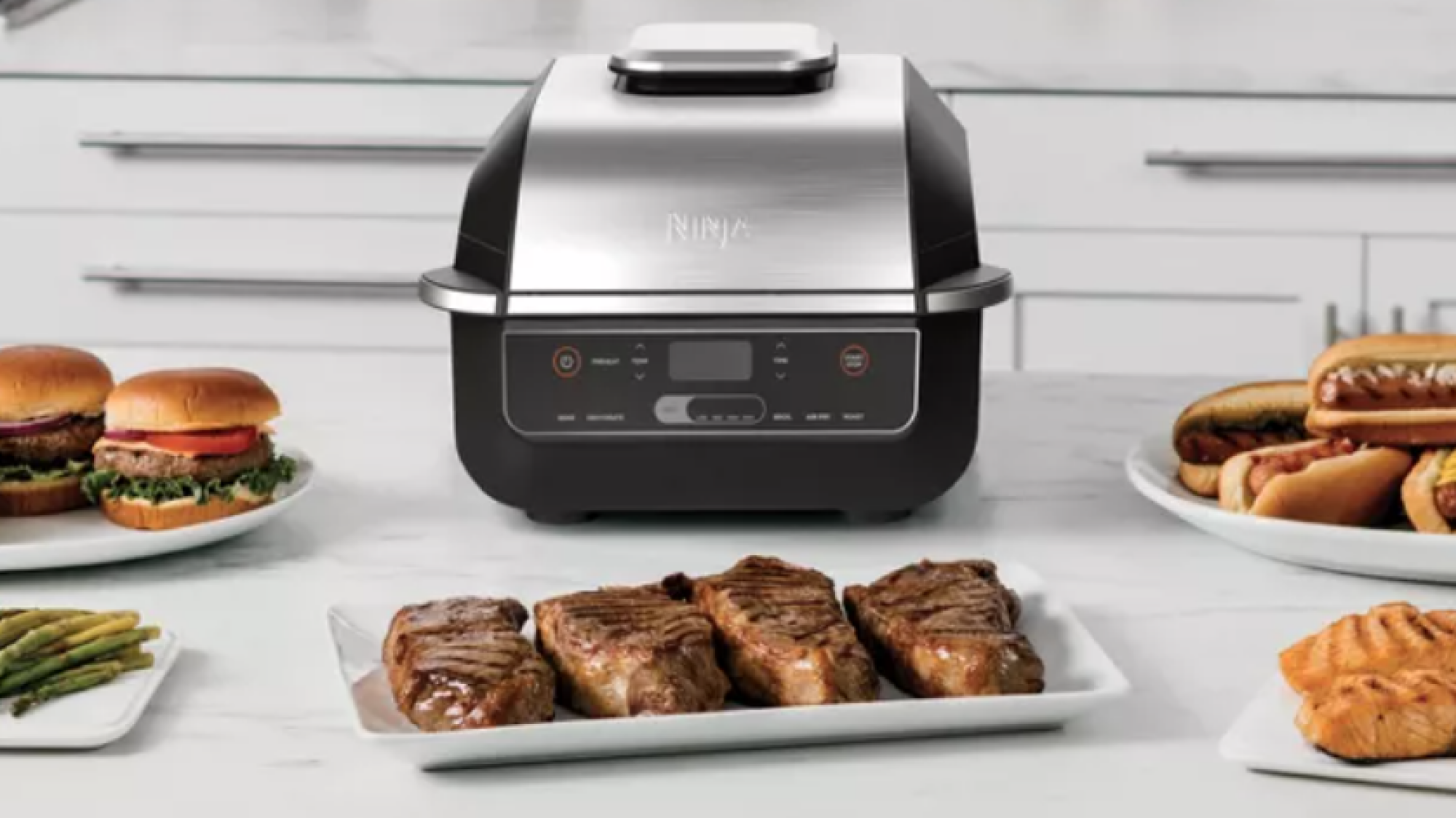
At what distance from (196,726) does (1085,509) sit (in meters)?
0.69

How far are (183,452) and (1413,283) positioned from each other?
6.24 feet

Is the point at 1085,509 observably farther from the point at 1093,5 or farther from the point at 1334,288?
the point at 1093,5

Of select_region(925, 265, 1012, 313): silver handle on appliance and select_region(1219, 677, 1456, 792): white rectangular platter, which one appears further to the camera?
select_region(925, 265, 1012, 313): silver handle on appliance

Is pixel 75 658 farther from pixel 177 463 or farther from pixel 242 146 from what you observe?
pixel 242 146

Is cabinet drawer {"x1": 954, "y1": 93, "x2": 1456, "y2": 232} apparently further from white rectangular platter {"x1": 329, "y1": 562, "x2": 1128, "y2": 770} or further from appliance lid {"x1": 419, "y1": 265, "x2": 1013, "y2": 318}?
white rectangular platter {"x1": 329, "y1": 562, "x2": 1128, "y2": 770}

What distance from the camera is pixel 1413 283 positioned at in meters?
2.81

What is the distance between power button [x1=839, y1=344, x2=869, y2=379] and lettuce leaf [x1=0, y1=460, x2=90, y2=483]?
53 cm

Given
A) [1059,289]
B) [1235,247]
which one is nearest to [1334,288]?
[1235,247]

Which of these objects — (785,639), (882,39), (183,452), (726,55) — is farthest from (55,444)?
(882,39)

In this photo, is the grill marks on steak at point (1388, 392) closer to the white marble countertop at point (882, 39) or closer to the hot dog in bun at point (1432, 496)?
the hot dog in bun at point (1432, 496)

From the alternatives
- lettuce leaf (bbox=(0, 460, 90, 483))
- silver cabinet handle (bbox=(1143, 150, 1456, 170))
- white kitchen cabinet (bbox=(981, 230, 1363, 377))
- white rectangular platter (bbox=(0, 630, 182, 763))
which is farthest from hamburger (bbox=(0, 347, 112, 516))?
silver cabinet handle (bbox=(1143, 150, 1456, 170))

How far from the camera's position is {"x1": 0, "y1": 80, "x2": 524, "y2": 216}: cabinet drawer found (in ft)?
9.48

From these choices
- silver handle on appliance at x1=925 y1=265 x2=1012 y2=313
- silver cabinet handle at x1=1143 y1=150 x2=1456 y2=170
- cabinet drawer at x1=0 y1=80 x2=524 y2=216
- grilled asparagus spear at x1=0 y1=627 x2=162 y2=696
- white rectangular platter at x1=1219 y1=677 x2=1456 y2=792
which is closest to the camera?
white rectangular platter at x1=1219 y1=677 x2=1456 y2=792

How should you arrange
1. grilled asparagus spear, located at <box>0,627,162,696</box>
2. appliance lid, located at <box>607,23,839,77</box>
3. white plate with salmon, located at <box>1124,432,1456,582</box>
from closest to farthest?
grilled asparagus spear, located at <box>0,627,162,696</box>, white plate with salmon, located at <box>1124,432,1456,582</box>, appliance lid, located at <box>607,23,839,77</box>
